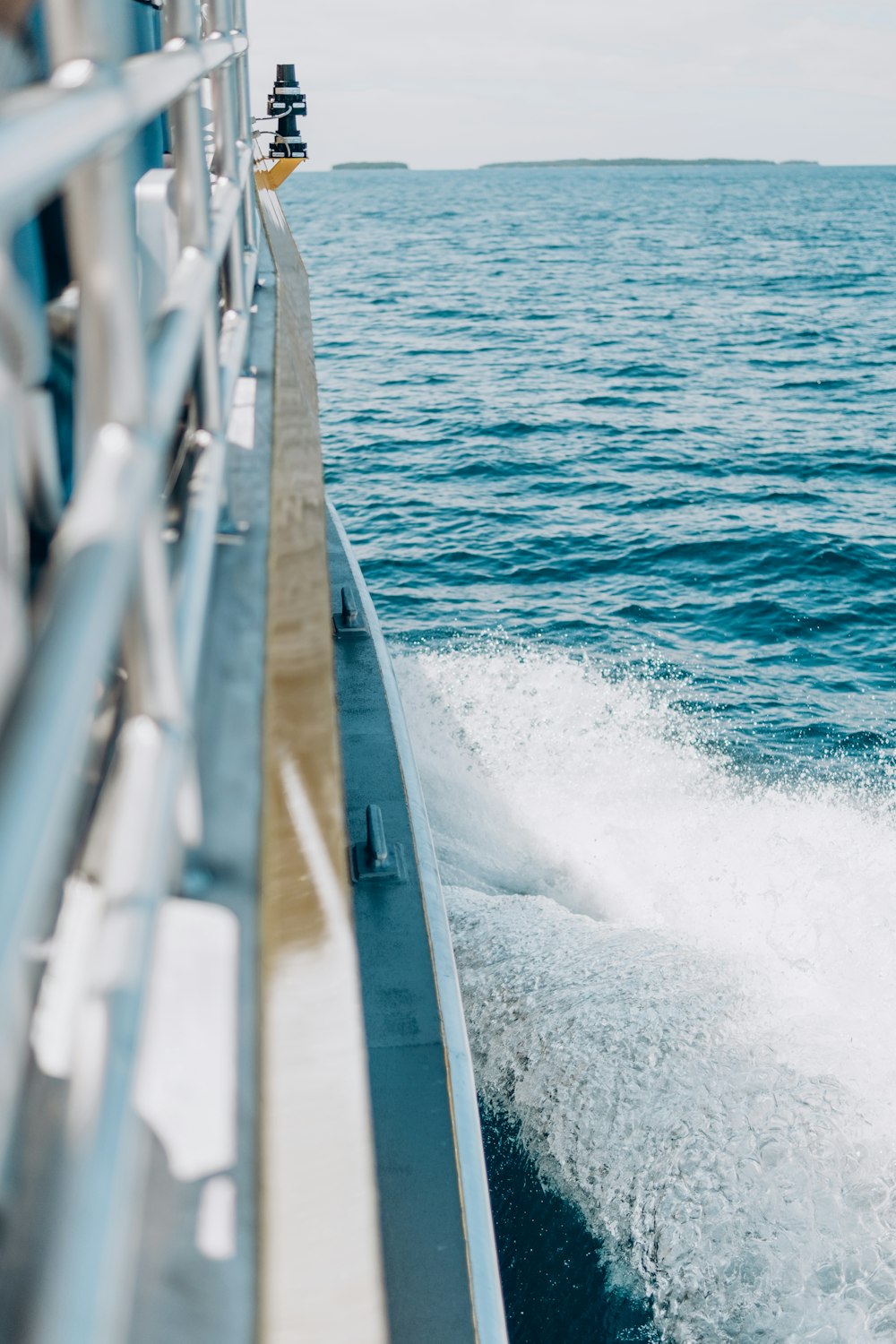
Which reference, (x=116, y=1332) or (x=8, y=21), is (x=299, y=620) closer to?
(x=8, y=21)

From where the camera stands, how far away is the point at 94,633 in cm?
67

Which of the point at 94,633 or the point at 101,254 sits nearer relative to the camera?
the point at 94,633

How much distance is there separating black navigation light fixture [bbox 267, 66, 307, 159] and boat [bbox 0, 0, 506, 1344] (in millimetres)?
8856

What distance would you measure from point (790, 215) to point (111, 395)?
75398 mm

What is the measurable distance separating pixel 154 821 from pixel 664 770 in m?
7.69

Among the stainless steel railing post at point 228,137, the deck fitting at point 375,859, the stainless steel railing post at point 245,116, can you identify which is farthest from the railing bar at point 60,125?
the deck fitting at point 375,859

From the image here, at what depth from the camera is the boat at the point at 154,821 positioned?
633 millimetres

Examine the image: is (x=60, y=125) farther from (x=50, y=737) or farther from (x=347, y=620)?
(x=347, y=620)

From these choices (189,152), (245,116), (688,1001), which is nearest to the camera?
(189,152)

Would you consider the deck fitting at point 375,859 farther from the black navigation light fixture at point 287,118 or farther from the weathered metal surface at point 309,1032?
the black navigation light fixture at point 287,118

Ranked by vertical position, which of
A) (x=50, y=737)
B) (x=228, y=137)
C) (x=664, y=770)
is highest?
(x=228, y=137)

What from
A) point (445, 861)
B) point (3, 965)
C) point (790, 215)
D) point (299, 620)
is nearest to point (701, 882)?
point (445, 861)

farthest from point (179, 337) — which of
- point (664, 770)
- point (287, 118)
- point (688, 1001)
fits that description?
point (287, 118)

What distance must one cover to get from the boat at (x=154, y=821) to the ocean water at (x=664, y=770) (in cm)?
341
